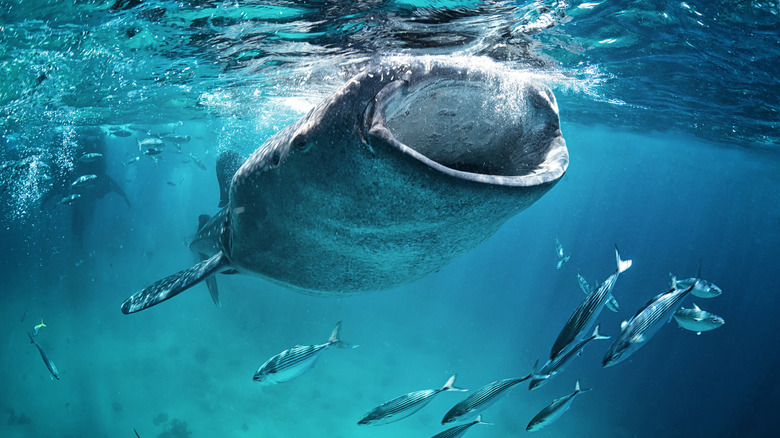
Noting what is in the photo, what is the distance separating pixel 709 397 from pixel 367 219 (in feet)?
124

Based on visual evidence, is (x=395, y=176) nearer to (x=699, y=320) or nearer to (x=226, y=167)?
(x=699, y=320)

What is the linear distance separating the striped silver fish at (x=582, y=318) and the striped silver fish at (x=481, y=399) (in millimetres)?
856

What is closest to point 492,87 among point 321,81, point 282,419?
point 321,81

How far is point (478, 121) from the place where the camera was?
2256 mm

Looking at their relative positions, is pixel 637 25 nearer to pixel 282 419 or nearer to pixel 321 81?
pixel 321 81

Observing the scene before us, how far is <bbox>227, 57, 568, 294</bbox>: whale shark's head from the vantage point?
1.57 meters

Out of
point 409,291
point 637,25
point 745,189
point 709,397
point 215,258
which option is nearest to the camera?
point 215,258

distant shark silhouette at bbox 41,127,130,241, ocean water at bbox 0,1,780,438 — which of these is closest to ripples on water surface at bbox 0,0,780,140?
ocean water at bbox 0,1,780,438

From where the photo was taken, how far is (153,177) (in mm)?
88062

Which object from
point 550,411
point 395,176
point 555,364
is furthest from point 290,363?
point 395,176

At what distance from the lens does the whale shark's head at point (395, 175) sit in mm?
1565

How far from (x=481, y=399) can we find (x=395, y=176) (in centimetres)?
385

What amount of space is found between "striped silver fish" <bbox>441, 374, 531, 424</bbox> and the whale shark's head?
89.9 inches

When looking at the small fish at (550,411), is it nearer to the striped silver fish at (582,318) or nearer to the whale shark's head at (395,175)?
the striped silver fish at (582,318)
